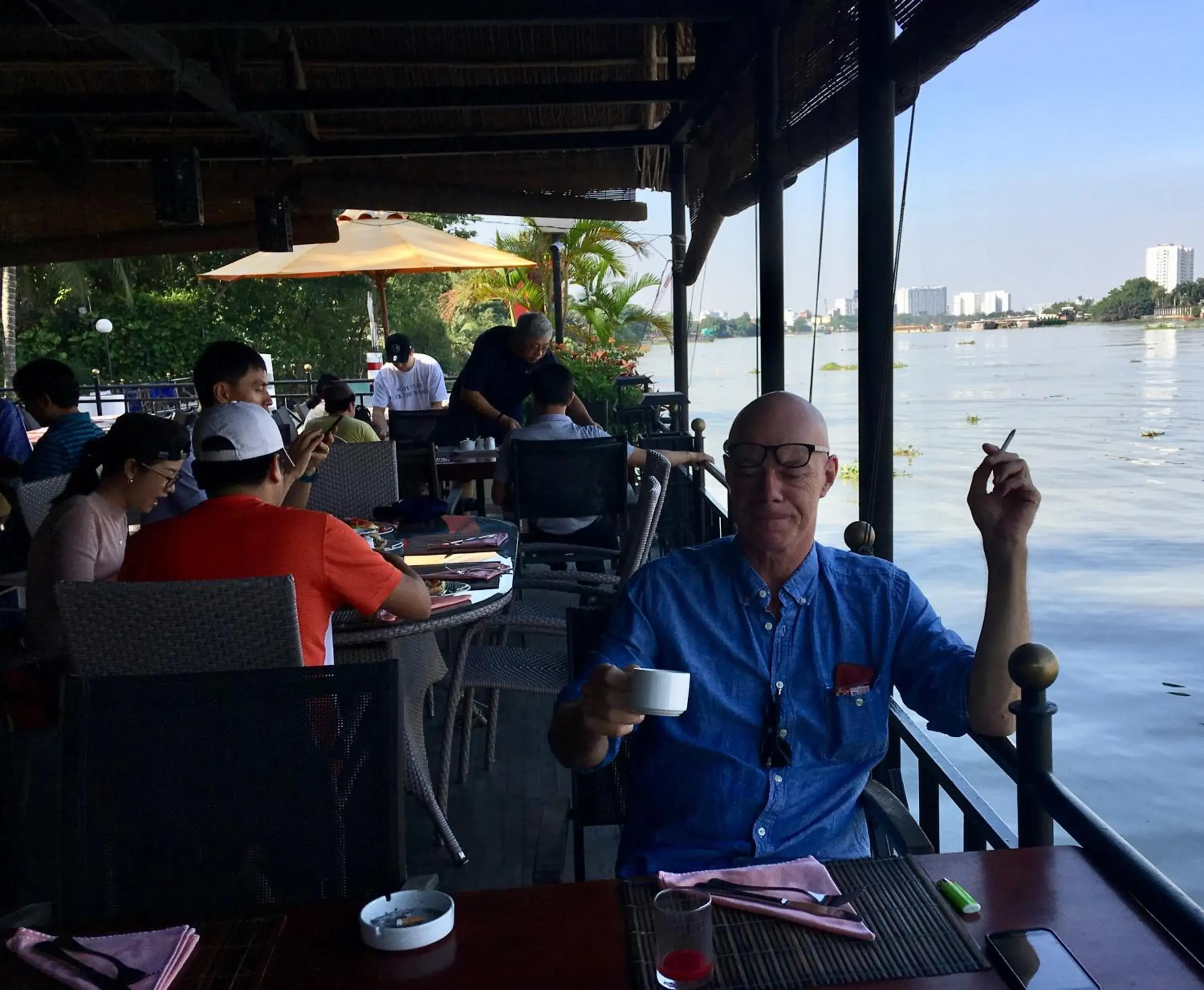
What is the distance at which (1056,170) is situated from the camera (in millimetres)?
2971

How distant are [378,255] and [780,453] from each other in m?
8.62

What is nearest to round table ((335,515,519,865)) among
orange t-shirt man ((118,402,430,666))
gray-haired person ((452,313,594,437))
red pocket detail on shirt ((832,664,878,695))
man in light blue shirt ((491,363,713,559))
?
orange t-shirt man ((118,402,430,666))

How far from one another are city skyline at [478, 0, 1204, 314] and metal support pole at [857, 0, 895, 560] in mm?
63

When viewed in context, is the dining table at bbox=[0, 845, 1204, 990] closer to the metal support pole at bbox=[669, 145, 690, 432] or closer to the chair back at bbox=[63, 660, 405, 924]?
the chair back at bbox=[63, 660, 405, 924]

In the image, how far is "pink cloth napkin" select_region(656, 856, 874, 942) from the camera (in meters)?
1.24

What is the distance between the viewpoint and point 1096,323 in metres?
3.31

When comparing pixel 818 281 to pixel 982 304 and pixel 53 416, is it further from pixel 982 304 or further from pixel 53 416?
pixel 53 416

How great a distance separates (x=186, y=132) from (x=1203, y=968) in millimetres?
7624

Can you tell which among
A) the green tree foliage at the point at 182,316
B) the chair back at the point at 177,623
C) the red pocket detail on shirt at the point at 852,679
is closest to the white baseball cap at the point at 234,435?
the chair back at the point at 177,623

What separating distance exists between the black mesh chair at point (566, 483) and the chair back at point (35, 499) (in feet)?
6.04

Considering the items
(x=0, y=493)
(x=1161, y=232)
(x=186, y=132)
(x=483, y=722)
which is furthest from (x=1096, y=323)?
(x=186, y=132)

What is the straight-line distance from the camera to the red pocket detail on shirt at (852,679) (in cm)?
182

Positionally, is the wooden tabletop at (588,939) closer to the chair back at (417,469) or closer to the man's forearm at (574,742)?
the man's forearm at (574,742)

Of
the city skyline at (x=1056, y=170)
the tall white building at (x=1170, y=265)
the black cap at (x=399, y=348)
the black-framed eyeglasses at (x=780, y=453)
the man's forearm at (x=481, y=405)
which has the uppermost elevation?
the city skyline at (x=1056, y=170)
